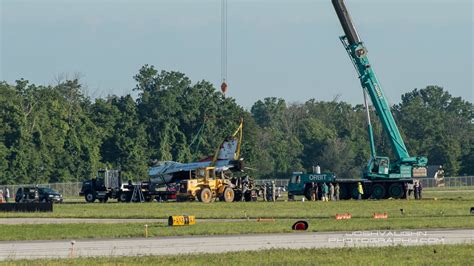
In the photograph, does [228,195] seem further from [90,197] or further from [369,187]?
[90,197]

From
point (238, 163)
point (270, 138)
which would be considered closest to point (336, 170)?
point (270, 138)

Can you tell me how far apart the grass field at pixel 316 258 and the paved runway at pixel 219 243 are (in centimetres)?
177

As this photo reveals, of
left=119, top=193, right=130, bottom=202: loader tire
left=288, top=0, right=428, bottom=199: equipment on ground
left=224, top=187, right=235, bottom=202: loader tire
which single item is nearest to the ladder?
left=119, top=193, right=130, bottom=202: loader tire

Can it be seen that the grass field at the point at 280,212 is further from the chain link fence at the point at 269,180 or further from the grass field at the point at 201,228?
the chain link fence at the point at 269,180

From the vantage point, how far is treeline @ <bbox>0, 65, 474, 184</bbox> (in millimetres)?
132875

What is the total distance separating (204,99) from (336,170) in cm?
2425

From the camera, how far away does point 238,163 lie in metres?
85.9

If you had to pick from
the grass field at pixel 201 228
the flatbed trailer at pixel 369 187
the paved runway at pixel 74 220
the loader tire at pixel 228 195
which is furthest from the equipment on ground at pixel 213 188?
the grass field at pixel 201 228

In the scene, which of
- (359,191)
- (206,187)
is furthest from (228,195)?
(359,191)

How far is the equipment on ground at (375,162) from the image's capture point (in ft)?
263

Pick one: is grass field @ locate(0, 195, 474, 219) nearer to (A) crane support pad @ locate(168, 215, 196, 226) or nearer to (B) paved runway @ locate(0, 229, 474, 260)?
(A) crane support pad @ locate(168, 215, 196, 226)

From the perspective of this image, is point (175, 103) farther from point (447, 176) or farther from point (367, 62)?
point (367, 62)

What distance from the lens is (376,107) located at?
268ft

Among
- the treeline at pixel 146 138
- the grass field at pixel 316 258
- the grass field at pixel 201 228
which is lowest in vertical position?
the grass field at pixel 316 258
